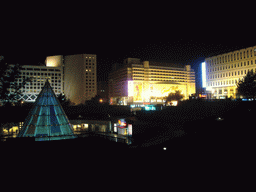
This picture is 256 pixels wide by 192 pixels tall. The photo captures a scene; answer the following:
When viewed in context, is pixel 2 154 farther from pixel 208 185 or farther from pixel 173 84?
pixel 173 84

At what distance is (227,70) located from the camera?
75062 millimetres

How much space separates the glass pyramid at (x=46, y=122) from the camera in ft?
55.6

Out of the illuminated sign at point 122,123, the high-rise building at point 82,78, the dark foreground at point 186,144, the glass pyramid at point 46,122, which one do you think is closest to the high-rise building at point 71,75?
the high-rise building at point 82,78

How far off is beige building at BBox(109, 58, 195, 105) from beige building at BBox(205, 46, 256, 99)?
32438 mm

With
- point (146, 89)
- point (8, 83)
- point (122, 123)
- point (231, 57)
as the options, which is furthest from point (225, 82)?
point (8, 83)

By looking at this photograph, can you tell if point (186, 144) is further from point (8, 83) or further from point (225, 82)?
point (225, 82)

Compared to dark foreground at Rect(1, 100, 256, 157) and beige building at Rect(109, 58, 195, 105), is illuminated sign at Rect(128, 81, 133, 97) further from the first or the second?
dark foreground at Rect(1, 100, 256, 157)

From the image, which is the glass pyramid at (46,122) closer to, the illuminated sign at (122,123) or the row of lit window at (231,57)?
the illuminated sign at (122,123)

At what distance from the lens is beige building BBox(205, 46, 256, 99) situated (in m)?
68.6

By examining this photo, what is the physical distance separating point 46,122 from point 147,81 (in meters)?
102

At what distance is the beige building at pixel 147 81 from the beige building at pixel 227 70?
32.4m

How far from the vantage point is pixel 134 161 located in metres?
11.2

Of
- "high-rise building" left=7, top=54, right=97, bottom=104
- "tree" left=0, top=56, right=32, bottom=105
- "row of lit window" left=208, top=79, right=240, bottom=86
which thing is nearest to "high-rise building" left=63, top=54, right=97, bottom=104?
"high-rise building" left=7, top=54, right=97, bottom=104

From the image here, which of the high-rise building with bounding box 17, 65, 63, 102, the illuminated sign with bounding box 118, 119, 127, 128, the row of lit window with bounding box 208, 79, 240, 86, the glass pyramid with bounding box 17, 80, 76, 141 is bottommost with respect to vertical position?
the illuminated sign with bounding box 118, 119, 127, 128
